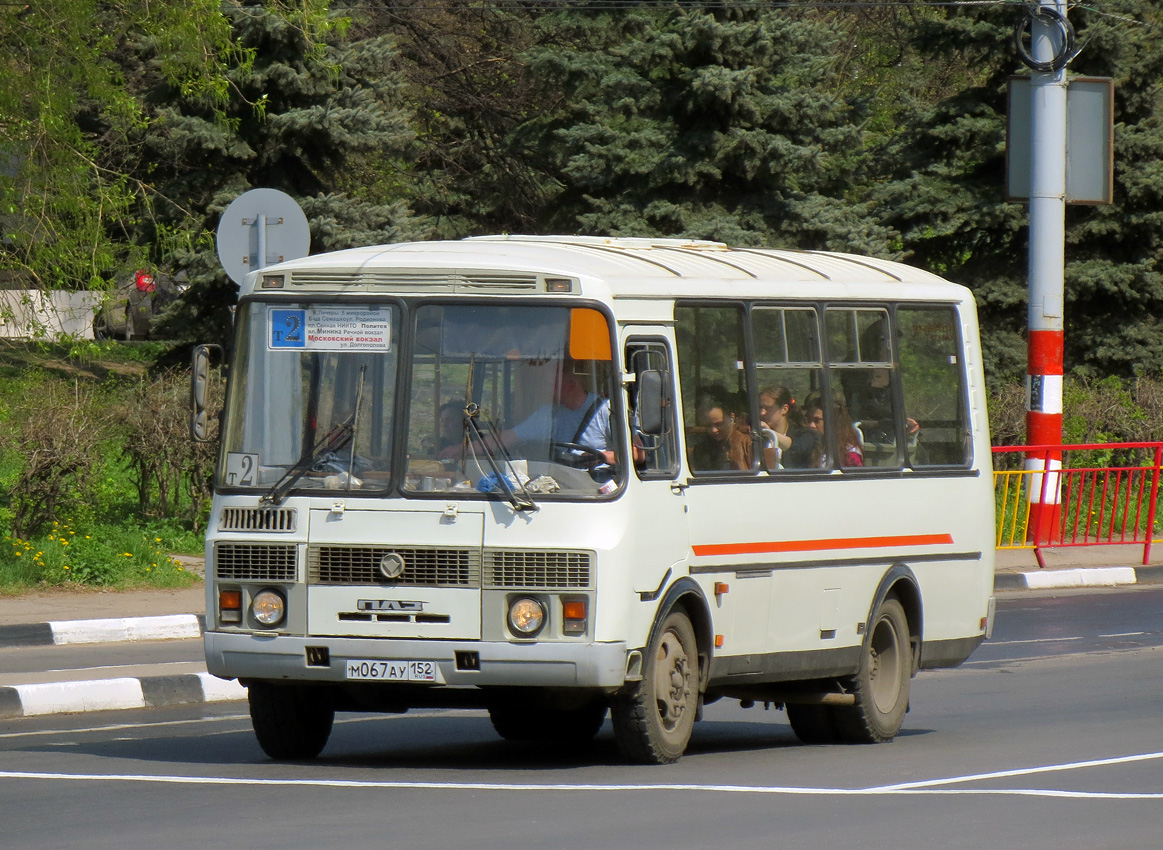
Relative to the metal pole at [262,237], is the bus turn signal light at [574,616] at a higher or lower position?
lower

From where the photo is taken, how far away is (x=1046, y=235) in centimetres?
2080

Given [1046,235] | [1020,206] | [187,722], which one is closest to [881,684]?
[187,722]

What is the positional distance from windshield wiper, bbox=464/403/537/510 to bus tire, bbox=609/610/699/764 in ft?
3.14

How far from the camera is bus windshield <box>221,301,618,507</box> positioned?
882 centimetres

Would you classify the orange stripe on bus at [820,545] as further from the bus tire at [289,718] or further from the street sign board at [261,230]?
the street sign board at [261,230]

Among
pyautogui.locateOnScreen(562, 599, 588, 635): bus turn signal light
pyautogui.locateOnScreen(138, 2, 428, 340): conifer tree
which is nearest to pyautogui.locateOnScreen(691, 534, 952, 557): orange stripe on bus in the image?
pyautogui.locateOnScreen(562, 599, 588, 635): bus turn signal light

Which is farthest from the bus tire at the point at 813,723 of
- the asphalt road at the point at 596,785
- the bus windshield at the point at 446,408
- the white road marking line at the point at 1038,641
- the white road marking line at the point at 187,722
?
the white road marking line at the point at 1038,641

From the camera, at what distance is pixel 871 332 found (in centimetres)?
1080

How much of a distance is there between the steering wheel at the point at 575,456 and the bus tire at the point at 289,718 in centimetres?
177

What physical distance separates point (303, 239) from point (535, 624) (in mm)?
5802

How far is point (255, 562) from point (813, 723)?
3575 millimetres

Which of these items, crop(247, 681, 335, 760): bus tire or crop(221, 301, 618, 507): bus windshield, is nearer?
crop(221, 301, 618, 507): bus windshield

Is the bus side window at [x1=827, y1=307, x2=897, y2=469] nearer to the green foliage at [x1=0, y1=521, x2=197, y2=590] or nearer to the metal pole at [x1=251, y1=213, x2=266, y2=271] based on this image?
the metal pole at [x1=251, y1=213, x2=266, y2=271]

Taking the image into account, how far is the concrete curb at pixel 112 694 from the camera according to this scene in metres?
11.1
